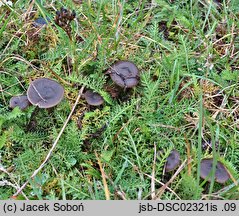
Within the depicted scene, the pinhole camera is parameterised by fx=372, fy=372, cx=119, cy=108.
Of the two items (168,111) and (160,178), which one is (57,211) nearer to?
(160,178)

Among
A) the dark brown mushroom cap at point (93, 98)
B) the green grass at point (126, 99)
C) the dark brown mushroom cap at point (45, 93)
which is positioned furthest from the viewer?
the dark brown mushroom cap at point (93, 98)

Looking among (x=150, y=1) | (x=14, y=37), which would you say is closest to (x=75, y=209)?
(x=14, y=37)

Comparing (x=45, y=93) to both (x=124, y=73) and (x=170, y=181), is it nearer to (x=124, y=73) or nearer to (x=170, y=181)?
(x=124, y=73)

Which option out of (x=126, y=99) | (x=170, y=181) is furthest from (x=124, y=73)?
(x=170, y=181)

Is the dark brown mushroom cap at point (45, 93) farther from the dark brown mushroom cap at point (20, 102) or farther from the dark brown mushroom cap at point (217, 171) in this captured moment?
the dark brown mushroom cap at point (217, 171)

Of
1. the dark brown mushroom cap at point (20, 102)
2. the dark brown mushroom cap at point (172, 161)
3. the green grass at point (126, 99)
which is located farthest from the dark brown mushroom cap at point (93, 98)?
the dark brown mushroom cap at point (172, 161)

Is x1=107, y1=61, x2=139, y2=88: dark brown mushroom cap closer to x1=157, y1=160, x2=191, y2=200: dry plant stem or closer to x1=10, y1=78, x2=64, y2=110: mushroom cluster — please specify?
x1=10, y1=78, x2=64, y2=110: mushroom cluster
